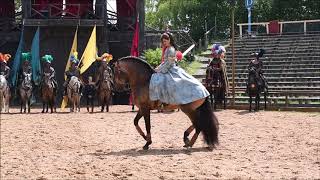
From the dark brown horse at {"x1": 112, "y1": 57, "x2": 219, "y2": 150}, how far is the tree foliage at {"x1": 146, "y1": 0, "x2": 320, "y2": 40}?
35.2 metres

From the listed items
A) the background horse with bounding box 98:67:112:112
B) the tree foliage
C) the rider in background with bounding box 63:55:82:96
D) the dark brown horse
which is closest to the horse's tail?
the dark brown horse

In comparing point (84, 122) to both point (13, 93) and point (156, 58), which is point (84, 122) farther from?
point (156, 58)

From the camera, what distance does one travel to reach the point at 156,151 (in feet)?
36.2

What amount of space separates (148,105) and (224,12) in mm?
37130

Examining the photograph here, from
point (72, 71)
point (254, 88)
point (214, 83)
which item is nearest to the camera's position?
point (254, 88)

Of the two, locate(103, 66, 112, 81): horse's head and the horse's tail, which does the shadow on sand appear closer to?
the horse's tail

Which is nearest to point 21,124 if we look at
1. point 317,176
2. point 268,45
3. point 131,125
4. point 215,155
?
point 131,125

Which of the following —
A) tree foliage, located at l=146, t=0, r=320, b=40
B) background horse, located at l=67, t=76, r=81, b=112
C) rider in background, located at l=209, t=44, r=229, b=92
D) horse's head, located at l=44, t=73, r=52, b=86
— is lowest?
background horse, located at l=67, t=76, r=81, b=112

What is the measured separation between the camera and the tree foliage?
151 feet

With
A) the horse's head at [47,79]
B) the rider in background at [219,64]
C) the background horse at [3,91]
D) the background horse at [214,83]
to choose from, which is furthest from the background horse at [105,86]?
the rider in background at [219,64]

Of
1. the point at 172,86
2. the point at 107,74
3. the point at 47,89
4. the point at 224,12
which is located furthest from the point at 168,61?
the point at 224,12

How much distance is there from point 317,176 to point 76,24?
2095cm

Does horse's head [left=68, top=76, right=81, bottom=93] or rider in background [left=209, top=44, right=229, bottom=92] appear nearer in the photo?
rider in background [left=209, top=44, right=229, bottom=92]

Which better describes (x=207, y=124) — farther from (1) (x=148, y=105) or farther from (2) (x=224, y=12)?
(2) (x=224, y=12)
